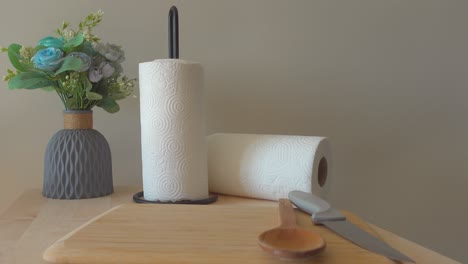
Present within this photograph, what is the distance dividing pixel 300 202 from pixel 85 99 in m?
0.43

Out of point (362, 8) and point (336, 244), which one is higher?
point (362, 8)

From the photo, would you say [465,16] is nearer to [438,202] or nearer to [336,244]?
[438,202]

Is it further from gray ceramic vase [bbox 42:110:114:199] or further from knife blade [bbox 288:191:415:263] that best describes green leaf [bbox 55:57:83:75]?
knife blade [bbox 288:191:415:263]

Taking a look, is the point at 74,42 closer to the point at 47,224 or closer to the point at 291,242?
the point at 47,224

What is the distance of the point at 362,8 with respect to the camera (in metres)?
1.05

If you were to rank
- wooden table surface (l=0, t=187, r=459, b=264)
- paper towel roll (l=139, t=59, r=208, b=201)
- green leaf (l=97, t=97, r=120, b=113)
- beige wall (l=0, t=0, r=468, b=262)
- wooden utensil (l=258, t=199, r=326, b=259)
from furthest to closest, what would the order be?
beige wall (l=0, t=0, r=468, b=262) < green leaf (l=97, t=97, r=120, b=113) < paper towel roll (l=139, t=59, r=208, b=201) < wooden table surface (l=0, t=187, r=459, b=264) < wooden utensil (l=258, t=199, r=326, b=259)

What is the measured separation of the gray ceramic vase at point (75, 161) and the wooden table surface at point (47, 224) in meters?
0.02

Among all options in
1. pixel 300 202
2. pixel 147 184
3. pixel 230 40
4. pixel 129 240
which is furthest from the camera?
pixel 230 40

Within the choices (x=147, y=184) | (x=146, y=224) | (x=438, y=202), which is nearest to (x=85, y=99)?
(x=147, y=184)

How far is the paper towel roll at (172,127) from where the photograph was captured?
2.35ft

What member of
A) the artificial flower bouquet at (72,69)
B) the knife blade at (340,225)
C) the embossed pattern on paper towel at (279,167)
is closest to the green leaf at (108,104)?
the artificial flower bouquet at (72,69)

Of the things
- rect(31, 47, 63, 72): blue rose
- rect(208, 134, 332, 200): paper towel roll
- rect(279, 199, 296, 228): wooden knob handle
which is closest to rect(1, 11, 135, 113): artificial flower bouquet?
rect(31, 47, 63, 72): blue rose

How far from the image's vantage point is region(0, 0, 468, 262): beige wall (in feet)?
3.18

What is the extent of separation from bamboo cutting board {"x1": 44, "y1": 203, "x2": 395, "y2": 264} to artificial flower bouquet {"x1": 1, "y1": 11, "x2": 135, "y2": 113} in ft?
0.88
